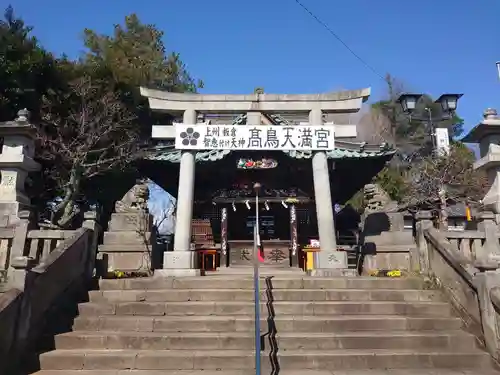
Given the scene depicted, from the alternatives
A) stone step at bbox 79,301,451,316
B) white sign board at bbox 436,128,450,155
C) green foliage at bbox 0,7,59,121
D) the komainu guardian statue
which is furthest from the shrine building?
white sign board at bbox 436,128,450,155

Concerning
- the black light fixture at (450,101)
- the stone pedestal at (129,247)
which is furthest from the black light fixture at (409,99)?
the stone pedestal at (129,247)

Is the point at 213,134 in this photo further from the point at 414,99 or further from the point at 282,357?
the point at 282,357

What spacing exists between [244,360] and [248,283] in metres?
2.59

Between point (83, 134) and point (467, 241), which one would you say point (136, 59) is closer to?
point (83, 134)

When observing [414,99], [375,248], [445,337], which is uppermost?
[414,99]

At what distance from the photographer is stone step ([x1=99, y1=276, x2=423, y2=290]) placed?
884 cm

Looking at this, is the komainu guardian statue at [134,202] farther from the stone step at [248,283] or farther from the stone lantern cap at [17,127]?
the stone step at [248,283]

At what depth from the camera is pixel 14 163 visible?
33.7ft

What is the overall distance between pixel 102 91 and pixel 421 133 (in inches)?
1389

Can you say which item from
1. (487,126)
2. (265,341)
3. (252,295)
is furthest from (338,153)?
(265,341)

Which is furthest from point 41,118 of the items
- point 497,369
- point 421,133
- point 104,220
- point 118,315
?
point 421,133

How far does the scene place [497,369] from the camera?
6359 millimetres

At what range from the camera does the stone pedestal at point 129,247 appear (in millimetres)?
11641

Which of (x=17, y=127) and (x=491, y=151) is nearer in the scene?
(x=17, y=127)
